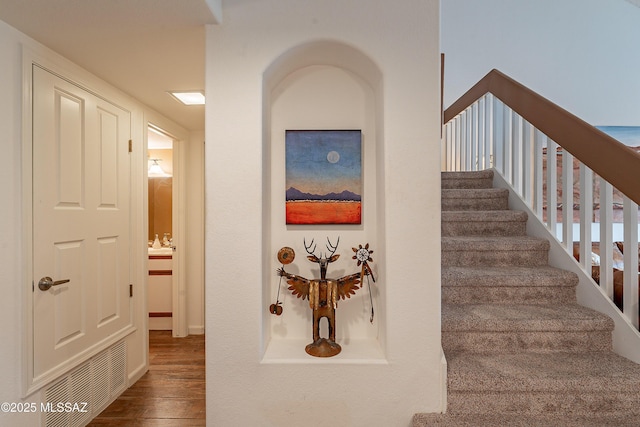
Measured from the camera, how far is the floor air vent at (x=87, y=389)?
186 centimetres

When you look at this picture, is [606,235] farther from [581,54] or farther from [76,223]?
[581,54]

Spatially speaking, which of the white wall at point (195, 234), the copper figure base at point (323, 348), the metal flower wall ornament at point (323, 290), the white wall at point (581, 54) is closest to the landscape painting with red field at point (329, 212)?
the metal flower wall ornament at point (323, 290)

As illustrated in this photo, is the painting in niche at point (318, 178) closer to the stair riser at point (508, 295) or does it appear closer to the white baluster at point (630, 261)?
the stair riser at point (508, 295)

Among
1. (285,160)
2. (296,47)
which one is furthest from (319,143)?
(296,47)

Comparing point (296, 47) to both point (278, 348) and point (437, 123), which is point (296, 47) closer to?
point (437, 123)

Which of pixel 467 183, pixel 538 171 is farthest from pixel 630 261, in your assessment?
pixel 467 183

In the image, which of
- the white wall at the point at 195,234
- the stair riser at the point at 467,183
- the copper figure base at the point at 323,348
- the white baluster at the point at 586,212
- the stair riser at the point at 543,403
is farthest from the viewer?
the white wall at the point at 195,234

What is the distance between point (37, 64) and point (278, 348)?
1925 millimetres

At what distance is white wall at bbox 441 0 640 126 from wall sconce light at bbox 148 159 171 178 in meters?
4.55

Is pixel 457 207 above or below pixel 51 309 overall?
above

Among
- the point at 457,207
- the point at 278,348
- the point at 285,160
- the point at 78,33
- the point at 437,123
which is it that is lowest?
the point at 278,348

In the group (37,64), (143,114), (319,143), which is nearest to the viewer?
(37,64)

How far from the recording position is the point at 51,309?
6.03 ft

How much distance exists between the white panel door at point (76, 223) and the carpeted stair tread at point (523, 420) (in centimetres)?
195
